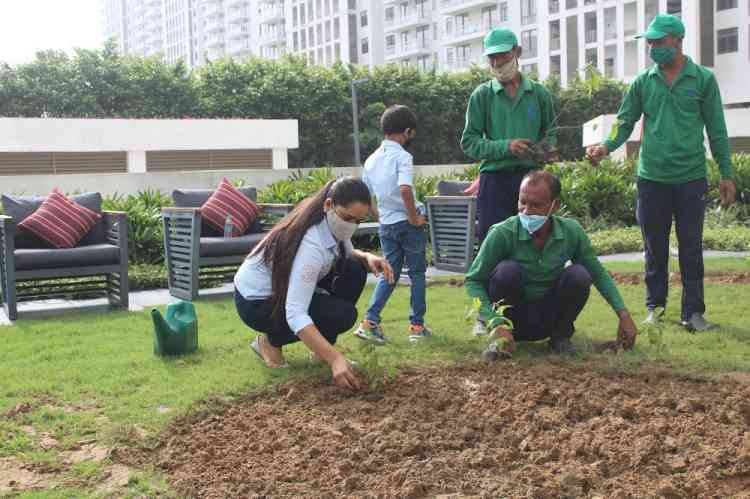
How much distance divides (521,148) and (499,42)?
2.21ft

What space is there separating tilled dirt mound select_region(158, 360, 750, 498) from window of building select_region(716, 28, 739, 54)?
5294cm

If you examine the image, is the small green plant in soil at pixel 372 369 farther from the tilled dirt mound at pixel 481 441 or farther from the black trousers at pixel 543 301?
the black trousers at pixel 543 301

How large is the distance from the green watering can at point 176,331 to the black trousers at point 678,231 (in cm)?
308

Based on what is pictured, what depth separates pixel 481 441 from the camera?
353cm

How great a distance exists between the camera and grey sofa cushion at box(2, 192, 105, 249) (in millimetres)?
7730

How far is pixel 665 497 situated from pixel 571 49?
6285 centimetres

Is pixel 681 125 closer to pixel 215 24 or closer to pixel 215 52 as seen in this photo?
pixel 215 24

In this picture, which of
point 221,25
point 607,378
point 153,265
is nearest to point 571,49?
point 153,265

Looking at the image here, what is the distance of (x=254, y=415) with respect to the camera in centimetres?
400

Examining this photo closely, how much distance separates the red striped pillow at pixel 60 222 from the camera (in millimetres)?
7590

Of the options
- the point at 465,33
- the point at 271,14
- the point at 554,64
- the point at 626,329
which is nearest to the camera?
the point at 626,329

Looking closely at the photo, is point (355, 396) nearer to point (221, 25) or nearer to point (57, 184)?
point (57, 184)

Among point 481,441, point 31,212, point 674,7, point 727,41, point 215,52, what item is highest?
point 215,52

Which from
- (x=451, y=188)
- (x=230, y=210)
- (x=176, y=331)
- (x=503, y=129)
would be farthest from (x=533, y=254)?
(x=451, y=188)
